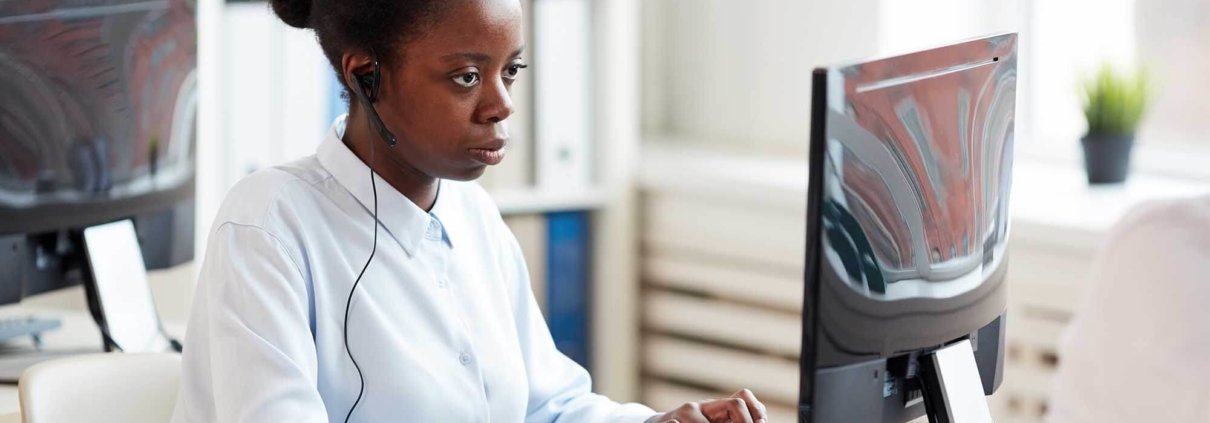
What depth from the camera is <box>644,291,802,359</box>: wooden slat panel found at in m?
2.83

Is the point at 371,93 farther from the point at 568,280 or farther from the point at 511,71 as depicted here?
the point at 568,280

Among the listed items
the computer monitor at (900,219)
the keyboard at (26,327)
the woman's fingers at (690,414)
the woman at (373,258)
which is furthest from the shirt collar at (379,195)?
the keyboard at (26,327)

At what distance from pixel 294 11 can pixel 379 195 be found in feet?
0.68

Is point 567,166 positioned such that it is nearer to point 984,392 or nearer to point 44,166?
point 44,166

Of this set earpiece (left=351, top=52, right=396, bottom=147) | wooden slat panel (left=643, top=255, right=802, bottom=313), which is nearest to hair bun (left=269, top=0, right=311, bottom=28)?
earpiece (left=351, top=52, right=396, bottom=147)

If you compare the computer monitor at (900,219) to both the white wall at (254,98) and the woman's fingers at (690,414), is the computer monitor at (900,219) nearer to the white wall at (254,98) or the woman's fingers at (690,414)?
the woman's fingers at (690,414)

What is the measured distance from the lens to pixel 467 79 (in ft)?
4.30

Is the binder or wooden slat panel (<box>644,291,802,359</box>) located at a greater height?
the binder

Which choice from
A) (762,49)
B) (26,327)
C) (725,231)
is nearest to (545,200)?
(725,231)

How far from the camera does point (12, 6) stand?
64.4 inches

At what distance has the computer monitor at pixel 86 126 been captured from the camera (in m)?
1.67

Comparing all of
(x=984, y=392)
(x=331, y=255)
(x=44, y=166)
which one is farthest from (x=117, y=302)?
(x=984, y=392)

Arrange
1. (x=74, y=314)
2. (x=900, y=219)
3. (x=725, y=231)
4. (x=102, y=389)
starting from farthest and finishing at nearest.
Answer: (x=725, y=231)
(x=74, y=314)
(x=102, y=389)
(x=900, y=219)

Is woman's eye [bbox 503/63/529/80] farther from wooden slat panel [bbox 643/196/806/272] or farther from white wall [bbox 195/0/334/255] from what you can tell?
wooden slat panel [bbox 643/196/806/272]
